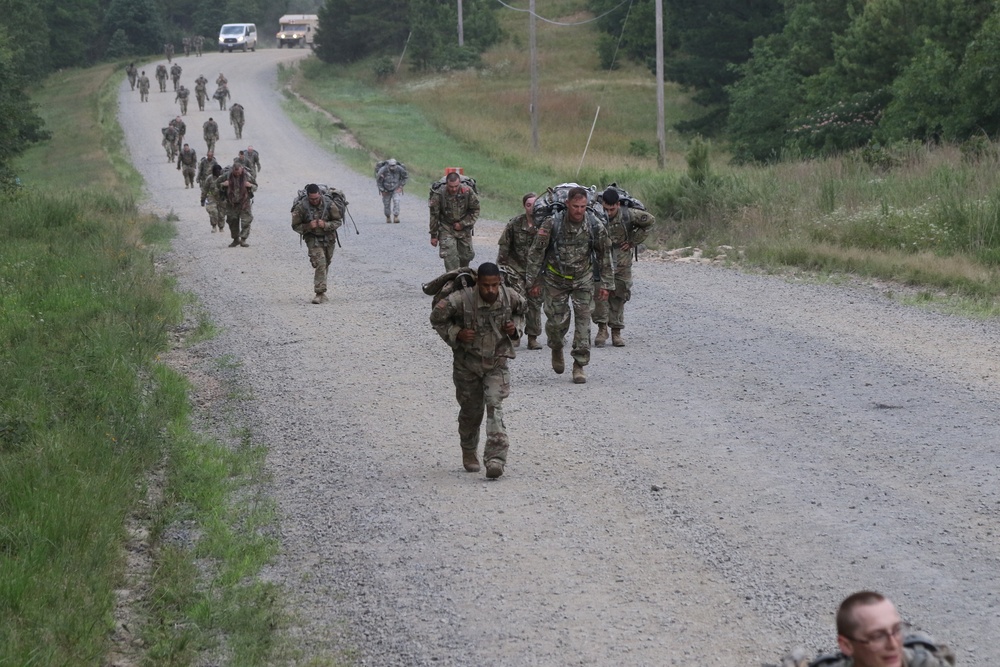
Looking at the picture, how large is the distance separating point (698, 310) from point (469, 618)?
10.2 metres

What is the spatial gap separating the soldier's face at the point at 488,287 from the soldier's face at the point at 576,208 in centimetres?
327

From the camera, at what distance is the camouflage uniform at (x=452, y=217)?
57.8ft

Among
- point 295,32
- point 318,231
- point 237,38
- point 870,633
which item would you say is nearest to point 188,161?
point 318,231

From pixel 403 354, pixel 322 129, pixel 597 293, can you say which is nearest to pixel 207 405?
pixel 403 354

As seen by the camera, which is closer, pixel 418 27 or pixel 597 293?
pixel 597 293

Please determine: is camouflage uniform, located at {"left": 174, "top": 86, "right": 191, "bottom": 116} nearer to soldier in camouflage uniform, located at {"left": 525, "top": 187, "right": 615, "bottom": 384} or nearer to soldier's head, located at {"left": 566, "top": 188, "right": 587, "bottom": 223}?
soldier in camouflage uniform, located at {"left": 525, "top": 187, "right": 615, "bottom": 384}

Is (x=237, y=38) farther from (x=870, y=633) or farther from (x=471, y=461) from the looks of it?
(x=870, y=633)

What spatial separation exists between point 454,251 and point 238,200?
27.5 feet

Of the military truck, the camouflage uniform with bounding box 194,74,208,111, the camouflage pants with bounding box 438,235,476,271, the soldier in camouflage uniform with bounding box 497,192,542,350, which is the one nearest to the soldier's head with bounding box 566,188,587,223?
the soldier in camouflage uniform with bounding box 497,192,542,350

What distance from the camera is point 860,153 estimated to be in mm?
26438

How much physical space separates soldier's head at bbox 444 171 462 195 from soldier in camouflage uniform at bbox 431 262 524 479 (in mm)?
A: 8139

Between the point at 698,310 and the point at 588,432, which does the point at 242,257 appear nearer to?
the point at 698,310

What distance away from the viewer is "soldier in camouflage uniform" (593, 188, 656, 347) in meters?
14.4

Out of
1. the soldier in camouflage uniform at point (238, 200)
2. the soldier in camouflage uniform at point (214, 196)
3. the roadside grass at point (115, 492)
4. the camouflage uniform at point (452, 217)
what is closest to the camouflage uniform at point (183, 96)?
the soldier in camouflage uniform at point (214, 196)
